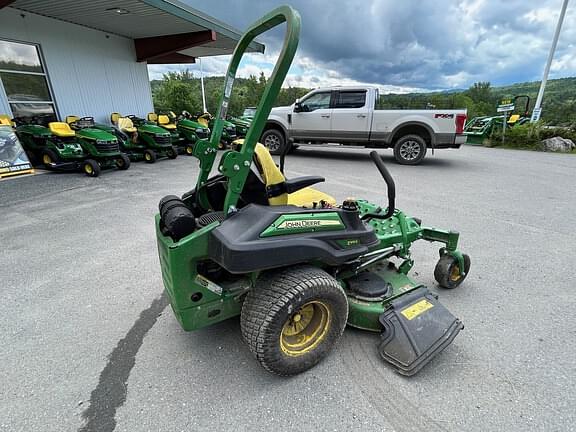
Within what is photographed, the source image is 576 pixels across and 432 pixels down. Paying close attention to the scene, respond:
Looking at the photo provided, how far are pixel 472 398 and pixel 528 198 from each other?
547 cm

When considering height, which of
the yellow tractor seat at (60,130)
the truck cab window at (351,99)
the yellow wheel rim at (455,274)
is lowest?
the yellow wheel rim at (455,274)

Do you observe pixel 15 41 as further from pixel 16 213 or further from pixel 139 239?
pixel 139 239

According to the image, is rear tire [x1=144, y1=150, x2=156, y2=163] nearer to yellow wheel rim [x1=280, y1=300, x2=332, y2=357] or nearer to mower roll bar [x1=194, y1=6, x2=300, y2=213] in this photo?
mower roll bar [x1=194, y1=6, x2=300, y2=213]

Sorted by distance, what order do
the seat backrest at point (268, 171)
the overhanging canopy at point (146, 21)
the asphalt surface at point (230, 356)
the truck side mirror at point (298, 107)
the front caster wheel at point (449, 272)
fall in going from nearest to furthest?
the asphalt surface at point (230, 356)
the seat backrest at point (268, 171)
the front caster wheel at point (449, 272)
the overhanging canopy at point (146, 21)
the truck side mirror at point (298, 107)

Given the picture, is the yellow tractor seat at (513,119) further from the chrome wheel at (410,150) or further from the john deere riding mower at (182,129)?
the john deere riding mower at (182,129)

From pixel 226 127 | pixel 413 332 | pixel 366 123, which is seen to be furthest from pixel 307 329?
pixel 226 127

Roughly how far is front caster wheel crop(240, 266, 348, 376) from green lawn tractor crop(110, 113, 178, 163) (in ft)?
26.4

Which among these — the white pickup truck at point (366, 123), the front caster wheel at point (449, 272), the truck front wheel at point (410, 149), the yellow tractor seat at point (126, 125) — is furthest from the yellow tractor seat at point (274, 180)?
the yellow tractor seat at point (126, 125)

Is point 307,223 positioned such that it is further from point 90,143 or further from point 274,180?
point 90,143

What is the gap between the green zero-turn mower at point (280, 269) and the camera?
1619 mm

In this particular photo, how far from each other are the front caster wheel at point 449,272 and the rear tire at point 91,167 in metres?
7.26

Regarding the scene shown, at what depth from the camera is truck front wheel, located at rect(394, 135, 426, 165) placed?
27.6 feet

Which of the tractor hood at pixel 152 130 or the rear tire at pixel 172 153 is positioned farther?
the rear tire at pixel 172 153

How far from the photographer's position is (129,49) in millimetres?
10797
